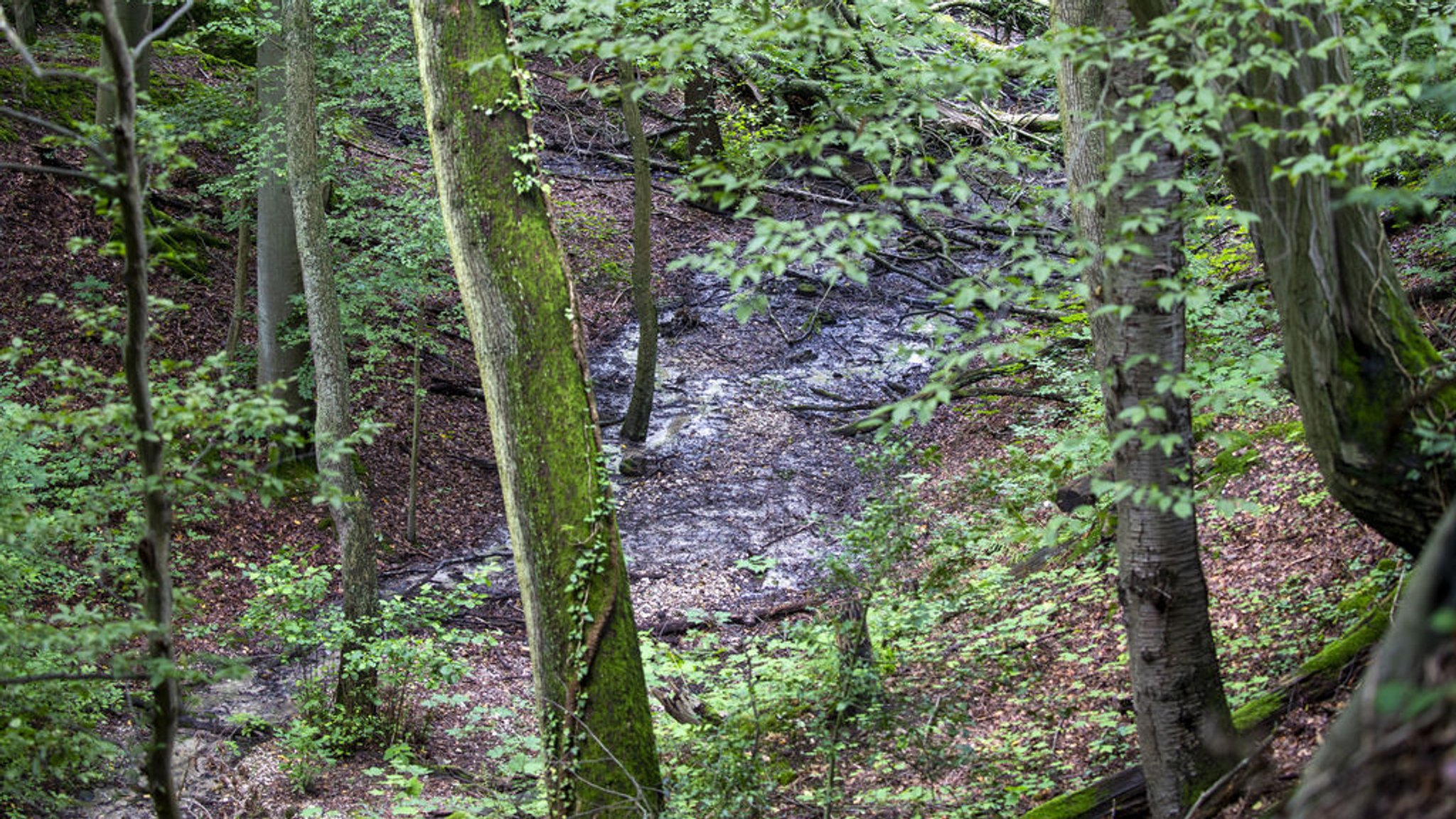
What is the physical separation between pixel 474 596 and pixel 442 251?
175 inches

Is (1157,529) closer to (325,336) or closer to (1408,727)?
(1408,727)

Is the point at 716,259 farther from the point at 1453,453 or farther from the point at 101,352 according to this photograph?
the point at 101,352

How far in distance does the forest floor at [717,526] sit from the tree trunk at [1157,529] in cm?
27

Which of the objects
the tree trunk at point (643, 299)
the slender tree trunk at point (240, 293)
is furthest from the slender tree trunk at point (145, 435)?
the tree trunk at point (643, 299)

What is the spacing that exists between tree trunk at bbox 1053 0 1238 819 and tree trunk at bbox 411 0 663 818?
2.20m

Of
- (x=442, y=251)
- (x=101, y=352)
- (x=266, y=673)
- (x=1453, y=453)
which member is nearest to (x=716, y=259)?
(x=1453, y=453)

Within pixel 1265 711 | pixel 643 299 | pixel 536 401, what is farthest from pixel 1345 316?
pixel 643 299

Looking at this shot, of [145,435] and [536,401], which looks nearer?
[145,435]

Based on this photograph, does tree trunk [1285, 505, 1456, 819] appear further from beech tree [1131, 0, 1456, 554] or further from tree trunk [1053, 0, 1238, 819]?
beech tree [1131, 0, 1456, 554]

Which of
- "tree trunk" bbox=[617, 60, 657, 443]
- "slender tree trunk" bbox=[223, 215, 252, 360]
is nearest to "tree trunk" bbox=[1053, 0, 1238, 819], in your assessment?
"tree trunk" bbox=[617, 60, 657, 443]

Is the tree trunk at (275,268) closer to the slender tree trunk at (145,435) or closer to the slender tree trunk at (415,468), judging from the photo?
the slender tree trunk at (415,468)

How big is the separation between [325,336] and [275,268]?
326 centimetres

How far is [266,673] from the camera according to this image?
27.5ft

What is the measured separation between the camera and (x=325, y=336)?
809 cm
